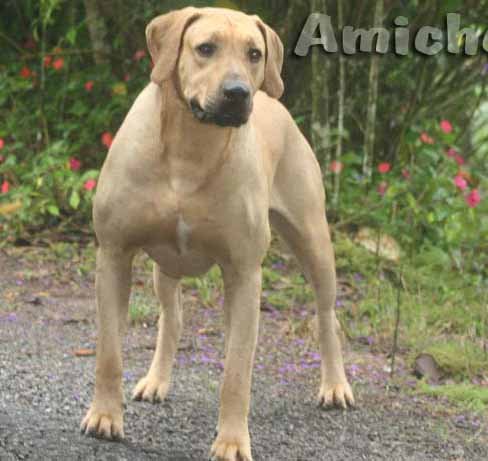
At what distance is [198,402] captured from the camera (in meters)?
4.75

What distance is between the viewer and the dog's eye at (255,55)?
3888 mm

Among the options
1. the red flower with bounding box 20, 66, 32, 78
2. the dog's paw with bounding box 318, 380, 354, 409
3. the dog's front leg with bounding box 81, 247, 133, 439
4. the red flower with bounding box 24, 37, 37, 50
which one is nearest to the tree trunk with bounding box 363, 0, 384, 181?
the red flower with bounding box 20, 66, 32, 78

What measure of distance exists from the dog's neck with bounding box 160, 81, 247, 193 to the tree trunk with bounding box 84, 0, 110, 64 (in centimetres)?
439

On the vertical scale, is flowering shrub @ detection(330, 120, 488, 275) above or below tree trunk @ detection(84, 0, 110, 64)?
below

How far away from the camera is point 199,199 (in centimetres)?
398

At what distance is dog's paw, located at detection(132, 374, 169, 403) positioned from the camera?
4754 millimetres

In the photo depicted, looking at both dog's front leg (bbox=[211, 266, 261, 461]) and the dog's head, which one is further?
dog's front leg (bbox=[211, 266, 261, 461])

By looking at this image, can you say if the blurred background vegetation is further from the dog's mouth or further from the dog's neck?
the dog's mouth

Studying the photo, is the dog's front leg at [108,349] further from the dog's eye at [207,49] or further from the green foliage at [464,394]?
the green foliage at [464,394]

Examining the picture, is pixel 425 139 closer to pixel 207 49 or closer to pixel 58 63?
pixel 58 63

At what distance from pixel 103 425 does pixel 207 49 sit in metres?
1.35

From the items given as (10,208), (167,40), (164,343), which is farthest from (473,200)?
(167,40)

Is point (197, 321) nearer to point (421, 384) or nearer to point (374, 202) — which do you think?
point (421, 384)

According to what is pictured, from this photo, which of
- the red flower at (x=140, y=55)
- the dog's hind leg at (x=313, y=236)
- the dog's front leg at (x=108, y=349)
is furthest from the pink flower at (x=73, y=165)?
the dog's front leg at (x=108, y=349)
